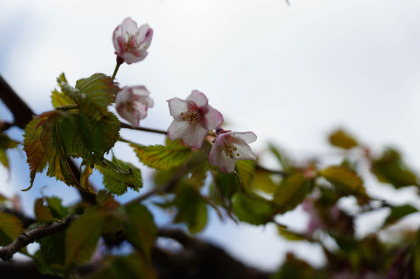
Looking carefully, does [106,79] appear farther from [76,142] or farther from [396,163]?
[396,163]

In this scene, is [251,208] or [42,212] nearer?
[42,212]

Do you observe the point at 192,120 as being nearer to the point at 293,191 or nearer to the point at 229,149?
the point at 229,149

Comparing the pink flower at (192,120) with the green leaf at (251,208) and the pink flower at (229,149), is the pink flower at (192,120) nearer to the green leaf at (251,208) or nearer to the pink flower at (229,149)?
the pink flower at (229,149)

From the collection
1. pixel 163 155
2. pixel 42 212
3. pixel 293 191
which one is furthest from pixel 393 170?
pixel 42 212

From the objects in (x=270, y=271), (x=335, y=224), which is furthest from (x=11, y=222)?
(x=270, y=271)

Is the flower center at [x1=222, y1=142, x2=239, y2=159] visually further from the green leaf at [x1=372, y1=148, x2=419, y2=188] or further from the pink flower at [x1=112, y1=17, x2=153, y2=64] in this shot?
the green leaf at [x1=372, y1=148, x2=419, y2=188]
